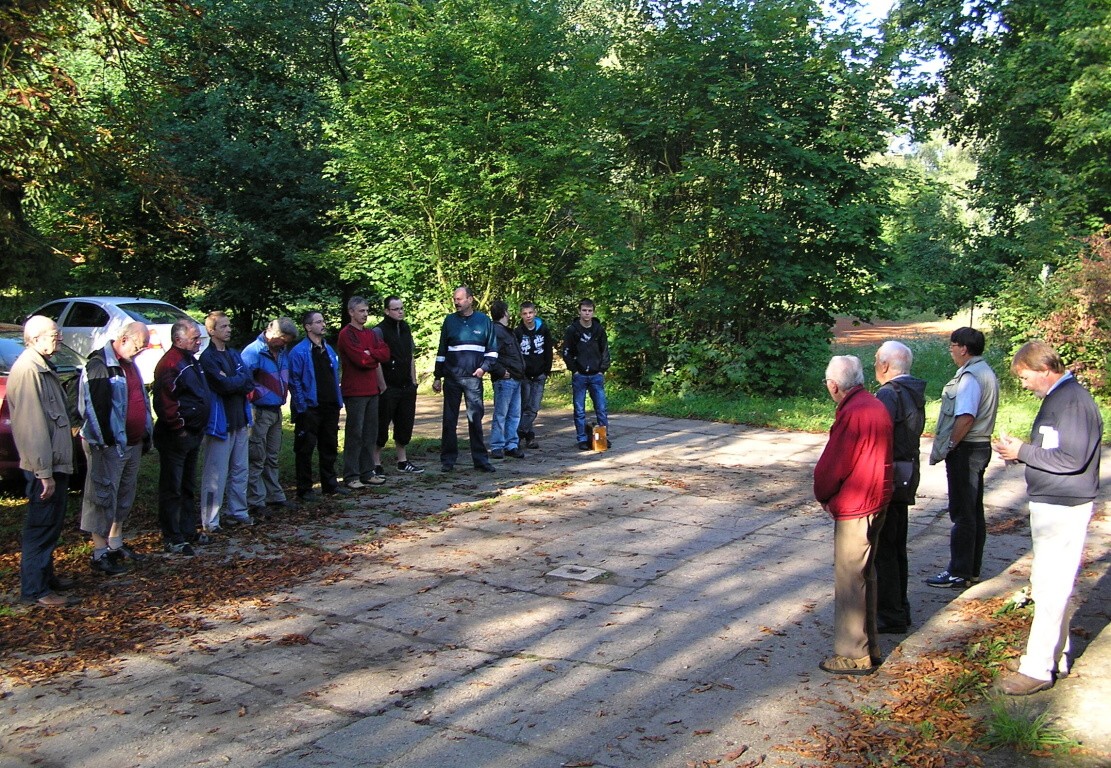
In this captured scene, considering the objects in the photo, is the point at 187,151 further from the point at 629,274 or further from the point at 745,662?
the point at 745,662

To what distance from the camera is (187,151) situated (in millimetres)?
20906

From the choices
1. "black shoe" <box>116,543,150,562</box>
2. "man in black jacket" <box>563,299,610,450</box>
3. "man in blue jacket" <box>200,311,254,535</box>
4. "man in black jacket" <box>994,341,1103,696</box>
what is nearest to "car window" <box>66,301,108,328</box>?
"man in black jacket" <box>563,299,610,450</box>

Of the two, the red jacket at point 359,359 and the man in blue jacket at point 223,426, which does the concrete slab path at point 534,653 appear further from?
the red jacket at point 359,359

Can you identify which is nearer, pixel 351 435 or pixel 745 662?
pixel 745 662

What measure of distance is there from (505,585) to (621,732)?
239 cm

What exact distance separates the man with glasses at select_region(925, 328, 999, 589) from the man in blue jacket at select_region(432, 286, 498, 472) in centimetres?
528

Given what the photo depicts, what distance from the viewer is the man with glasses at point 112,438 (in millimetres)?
6992

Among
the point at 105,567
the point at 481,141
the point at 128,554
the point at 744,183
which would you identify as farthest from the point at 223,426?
the point at 481,141

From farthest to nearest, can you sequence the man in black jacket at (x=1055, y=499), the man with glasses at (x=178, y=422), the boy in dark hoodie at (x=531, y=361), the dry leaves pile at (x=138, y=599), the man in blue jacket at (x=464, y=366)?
the boy in dark hoodie at (x=531, y=361), the man in blue jacket at (x=464, y=366), the man with glasses at (x=178, y=422), the dry leaves pile at (x=138, y=599), the man in black jacket at (x=1055, y=499)

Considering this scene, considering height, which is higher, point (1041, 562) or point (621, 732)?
point (1041, 562)

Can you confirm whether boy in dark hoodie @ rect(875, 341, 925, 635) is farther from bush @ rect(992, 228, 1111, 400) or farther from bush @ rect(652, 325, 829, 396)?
bush @ rect(992, 228, 1111, 400)

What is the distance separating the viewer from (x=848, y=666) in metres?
5.26

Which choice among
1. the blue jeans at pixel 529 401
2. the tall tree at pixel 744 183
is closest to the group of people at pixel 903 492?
the blue jeans at pixel 529 401

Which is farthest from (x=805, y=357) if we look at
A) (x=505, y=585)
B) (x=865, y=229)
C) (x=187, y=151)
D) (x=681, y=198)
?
(x=187, y=151)
